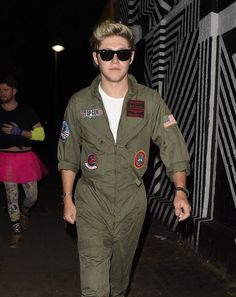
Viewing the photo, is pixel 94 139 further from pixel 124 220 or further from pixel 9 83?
pixel 9 83

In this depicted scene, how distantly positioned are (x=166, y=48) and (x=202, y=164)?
2270 millimetres

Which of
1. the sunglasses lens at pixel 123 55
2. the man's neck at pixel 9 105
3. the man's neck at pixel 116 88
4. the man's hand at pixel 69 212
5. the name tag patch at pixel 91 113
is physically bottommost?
the man's hand at pixel 69 212

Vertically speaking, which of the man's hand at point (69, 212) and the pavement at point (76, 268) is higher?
the man's hand at point (69, 212)

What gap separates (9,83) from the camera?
19.0 ft

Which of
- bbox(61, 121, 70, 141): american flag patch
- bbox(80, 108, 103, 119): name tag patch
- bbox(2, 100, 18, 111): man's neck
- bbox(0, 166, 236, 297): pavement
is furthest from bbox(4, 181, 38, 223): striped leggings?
bbox(80, 108, 103, 119): name tag patch

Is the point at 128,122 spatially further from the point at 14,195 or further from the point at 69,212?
the point at 14,195

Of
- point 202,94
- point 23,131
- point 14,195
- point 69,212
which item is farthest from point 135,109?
point 14,195

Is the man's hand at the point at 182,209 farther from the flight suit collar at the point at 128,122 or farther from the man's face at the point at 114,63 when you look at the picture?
the man's face at the point at 114,63

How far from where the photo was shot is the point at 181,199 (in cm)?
304

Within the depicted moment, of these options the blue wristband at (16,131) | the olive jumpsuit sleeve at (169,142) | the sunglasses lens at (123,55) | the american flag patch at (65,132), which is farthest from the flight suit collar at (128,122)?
the blue wristband at (16,131)

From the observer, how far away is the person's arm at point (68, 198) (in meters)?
3.19

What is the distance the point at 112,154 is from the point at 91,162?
0.16m

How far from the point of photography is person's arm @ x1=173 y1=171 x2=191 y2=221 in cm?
301

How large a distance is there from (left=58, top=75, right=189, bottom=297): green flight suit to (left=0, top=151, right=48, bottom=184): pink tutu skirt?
8.84 ft
